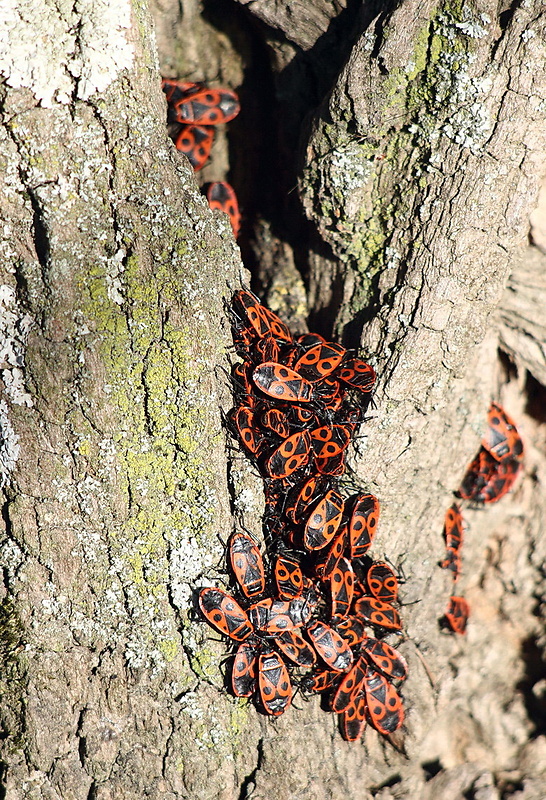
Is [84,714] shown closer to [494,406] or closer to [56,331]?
[56,331]

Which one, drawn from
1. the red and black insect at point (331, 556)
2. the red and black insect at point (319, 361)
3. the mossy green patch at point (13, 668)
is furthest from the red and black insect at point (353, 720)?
the red and black insect at point (319, 361)

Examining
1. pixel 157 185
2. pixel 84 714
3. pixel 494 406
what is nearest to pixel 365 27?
pixel 157 185

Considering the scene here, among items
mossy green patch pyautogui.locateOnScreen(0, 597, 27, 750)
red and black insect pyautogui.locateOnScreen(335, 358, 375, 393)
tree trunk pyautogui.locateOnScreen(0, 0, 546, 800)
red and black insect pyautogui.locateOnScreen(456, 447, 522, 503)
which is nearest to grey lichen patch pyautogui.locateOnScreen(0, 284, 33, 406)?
tree trunk pyautogui.locateOnScreen(0, 0, 546, 800)

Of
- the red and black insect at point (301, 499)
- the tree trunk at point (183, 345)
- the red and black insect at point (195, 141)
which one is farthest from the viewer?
the red and black insect at point (195, 141)

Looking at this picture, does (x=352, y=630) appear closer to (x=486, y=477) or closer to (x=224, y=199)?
(x=486, y=477)

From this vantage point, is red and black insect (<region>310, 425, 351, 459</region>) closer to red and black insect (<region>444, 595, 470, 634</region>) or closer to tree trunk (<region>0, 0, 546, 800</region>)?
tree trunk (<region>0, 0, 546, 800</region>)

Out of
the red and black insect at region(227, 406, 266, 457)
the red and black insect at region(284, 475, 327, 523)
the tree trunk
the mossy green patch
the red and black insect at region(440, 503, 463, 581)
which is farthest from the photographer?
the red and black insect at region(440, 503, 463, 581)

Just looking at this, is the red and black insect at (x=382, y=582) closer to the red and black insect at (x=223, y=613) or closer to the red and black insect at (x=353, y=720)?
the red and black insect at (x=353, y=720)
